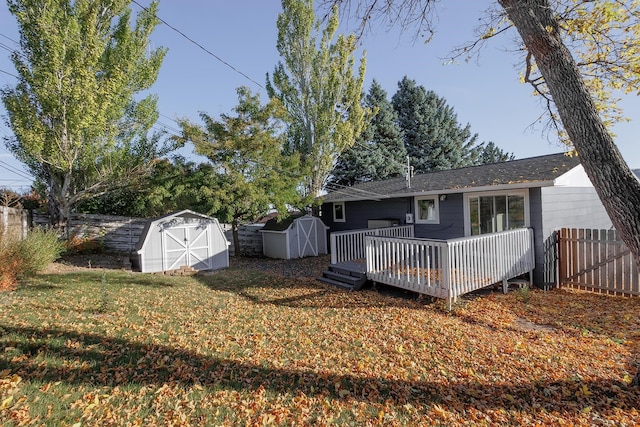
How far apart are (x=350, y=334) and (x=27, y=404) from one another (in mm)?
3779

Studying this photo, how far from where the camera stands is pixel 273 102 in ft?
41.3

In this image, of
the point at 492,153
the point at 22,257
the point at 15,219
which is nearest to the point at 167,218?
the point at 22,257

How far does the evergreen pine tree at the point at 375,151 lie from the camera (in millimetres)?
24109

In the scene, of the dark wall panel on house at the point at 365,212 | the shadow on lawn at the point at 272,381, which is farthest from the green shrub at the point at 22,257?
the dark wall panel on house at the point at 365,212

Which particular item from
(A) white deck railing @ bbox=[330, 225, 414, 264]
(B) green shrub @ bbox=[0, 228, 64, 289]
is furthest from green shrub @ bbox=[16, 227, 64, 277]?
(A) white deck railing @ bbox=[330, 225, 414, 264]

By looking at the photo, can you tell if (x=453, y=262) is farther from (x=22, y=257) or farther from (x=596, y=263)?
(x=22, y=257)

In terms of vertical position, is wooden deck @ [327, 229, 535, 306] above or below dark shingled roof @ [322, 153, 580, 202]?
below

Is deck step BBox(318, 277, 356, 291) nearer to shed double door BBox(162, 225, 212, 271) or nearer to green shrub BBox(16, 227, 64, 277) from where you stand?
shed double door BBox(162, 225, 212, 271)

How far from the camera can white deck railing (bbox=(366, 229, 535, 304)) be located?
6.40 m

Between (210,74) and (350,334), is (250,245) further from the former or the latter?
(350,334)

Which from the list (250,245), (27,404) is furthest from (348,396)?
(250,245)

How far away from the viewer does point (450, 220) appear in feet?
34.7

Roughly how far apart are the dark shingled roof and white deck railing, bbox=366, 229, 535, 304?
1.55m

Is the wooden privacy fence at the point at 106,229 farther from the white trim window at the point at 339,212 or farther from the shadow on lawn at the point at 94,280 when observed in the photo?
the white trim window at the point at 339,212
